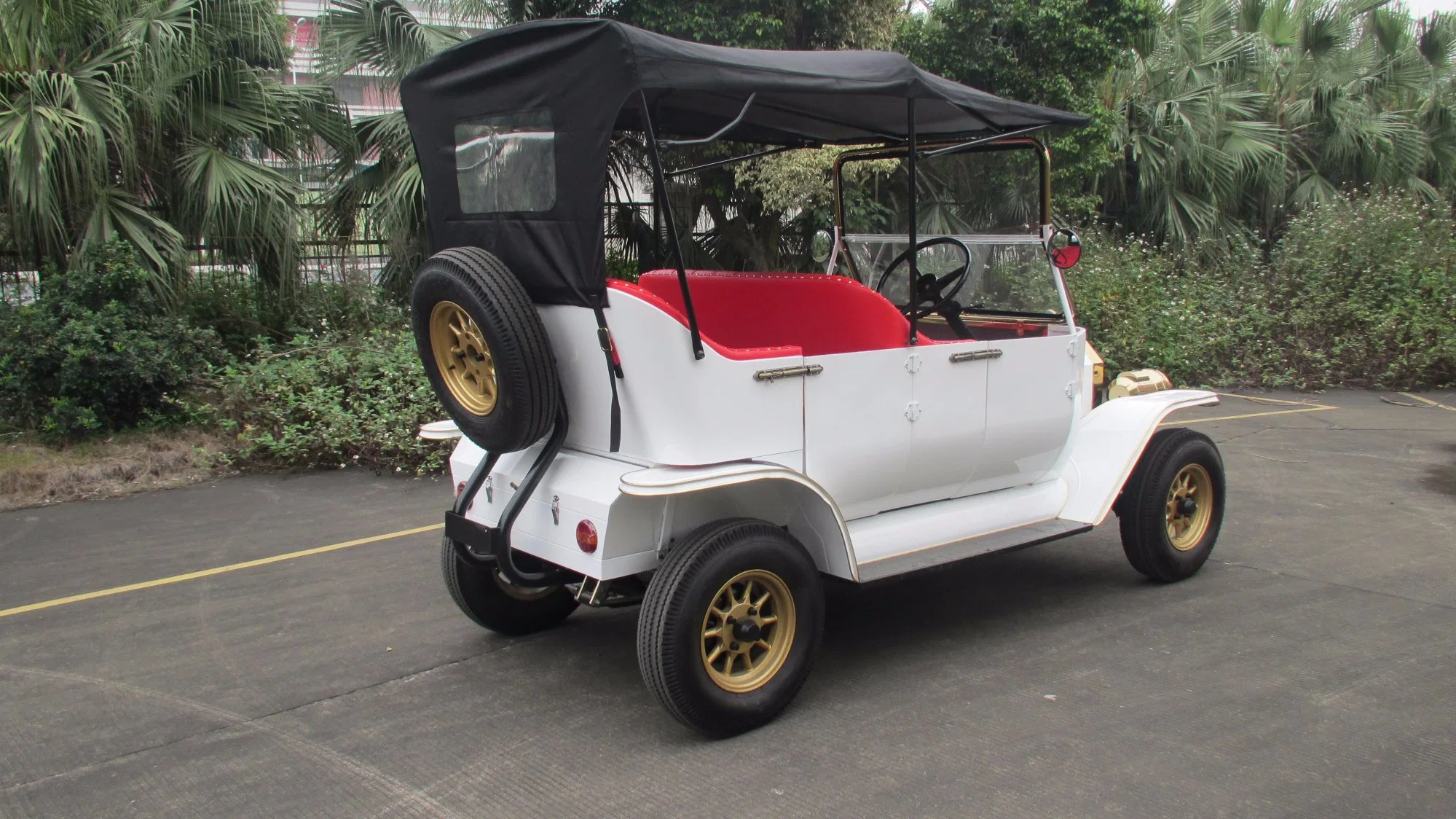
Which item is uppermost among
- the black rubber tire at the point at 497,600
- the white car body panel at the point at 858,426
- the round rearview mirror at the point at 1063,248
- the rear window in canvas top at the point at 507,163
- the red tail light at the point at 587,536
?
the rear window in canvas top at the point at 507,163

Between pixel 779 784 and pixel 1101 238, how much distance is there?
1113cm

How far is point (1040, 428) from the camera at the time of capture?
5.18 metres

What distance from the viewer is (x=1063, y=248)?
5336 millimetres

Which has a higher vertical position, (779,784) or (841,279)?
(841,279)

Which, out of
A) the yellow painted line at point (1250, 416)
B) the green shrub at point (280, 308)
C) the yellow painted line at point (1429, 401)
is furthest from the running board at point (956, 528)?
the yellow painted line at point (1429, 401)

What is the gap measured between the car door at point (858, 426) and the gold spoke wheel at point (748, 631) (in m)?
0.54

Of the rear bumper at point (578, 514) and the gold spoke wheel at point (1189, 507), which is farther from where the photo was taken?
the gold spoke wheel at point (1189, 507)

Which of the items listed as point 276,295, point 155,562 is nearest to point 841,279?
point 155,562

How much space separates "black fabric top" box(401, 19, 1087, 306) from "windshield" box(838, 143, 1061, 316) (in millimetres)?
753

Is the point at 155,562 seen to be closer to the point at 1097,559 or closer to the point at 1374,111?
the point at 1097,559

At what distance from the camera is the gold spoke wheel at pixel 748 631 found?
12.9 feet

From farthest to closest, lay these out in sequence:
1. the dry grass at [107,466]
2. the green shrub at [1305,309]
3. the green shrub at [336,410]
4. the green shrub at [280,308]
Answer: the green shrub at [1305,309] < the green shrub at [280,308] < the green shrub at [336,410] < the dry grass at [107,466]

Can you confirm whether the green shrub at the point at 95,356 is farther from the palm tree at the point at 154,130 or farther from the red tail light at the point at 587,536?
the red tail light at the point at 587,536

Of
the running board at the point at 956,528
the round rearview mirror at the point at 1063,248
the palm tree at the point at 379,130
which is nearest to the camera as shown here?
the running board at the point at 956,528
